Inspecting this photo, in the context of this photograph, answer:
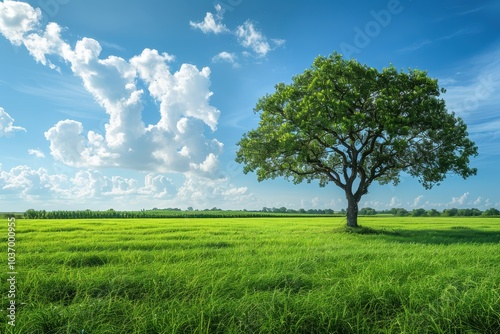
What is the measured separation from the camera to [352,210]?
30.1m

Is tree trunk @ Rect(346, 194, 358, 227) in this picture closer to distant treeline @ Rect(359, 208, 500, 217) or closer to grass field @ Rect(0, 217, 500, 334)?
grass field @ Rect(0, 217, 500, 334)

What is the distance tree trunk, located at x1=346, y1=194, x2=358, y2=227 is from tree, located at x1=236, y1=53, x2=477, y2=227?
3.5 inches

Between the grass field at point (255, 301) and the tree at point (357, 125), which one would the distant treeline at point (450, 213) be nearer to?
the tree at point (357, 125)

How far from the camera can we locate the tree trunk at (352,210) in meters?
29.8

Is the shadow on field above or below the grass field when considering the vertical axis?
below

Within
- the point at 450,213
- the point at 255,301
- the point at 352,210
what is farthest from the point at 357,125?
the point at 450,213

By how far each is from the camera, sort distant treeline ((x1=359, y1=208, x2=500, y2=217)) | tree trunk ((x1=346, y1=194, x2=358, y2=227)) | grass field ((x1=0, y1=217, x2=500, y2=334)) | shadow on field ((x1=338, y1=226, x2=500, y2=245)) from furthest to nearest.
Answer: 1. distant treeline ((x1=359, y1=208, x2=500, y2=217))
2. tree trunk ((x1=346, y1=194, x2=358, y2=227))
3. shadow on field ((x1=338, y1=226, x2=500, y2=245))
4. grass field ((x1=0, y1=217, x2=500, y2=334))

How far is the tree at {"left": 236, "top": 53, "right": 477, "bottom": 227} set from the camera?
27016 millimetres

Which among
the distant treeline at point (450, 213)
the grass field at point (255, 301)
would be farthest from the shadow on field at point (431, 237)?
the distant treeline at point (450, 213)

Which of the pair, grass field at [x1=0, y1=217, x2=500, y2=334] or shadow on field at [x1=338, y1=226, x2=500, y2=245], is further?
shadow on field at [x1=338, y1=226, x2=500, y2=245]

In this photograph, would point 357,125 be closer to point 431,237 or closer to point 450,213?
point 431,237

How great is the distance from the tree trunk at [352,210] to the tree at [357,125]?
0.09m

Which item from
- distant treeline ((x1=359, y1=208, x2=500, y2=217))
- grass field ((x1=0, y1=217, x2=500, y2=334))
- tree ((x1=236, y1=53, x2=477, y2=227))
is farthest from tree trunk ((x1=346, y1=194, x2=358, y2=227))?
distant treeline ((x1=359, y1=208, x2=500, y2=217))

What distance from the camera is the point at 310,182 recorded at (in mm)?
34938
